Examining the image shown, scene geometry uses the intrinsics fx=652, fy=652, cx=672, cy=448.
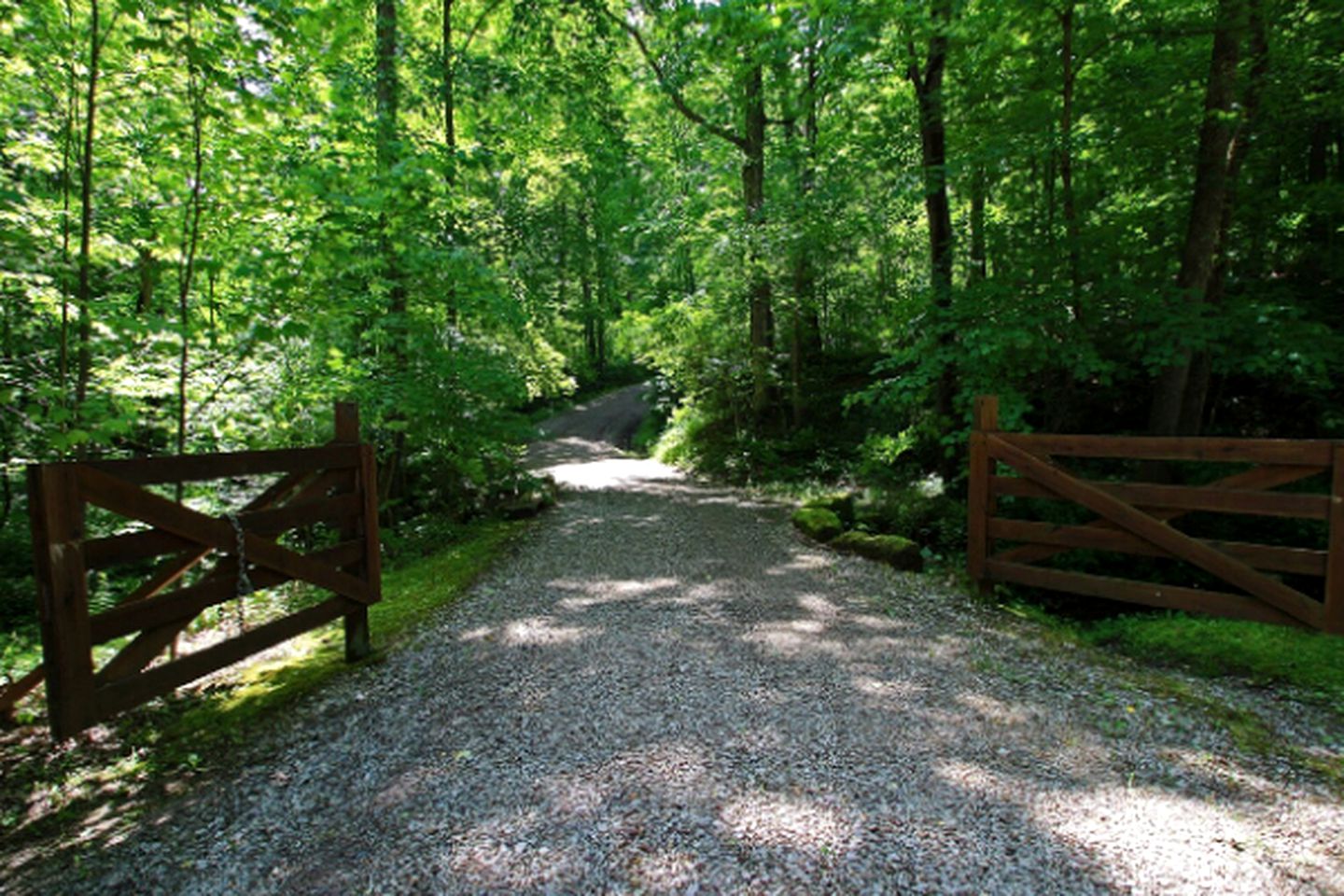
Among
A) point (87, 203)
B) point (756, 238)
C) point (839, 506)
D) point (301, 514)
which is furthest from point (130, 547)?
point (756, 238)

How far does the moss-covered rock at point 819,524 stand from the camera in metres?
7.92

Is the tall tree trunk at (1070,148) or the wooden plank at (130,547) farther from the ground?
the tall tree trunk at (1070,148)

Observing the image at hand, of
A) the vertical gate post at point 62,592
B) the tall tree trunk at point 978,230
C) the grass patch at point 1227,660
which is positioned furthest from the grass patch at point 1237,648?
the vertical gate post at point 62,592

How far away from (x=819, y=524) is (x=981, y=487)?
8.17ft

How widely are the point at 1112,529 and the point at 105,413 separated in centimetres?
723

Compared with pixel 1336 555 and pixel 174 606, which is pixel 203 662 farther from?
pixel 1336 555

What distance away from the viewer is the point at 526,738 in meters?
3.36

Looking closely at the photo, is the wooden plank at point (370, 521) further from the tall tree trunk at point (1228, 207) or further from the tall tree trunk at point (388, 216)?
the tall tree trunk at point (1228, 207)

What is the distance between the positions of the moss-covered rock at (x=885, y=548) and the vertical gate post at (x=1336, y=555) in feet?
9.99

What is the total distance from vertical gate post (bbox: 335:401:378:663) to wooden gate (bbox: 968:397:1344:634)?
16.4 ft

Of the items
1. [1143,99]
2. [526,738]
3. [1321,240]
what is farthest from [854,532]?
[1321,240]

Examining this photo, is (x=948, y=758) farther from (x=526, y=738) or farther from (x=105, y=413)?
(x=105, y=413)

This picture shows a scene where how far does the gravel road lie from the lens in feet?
7.79

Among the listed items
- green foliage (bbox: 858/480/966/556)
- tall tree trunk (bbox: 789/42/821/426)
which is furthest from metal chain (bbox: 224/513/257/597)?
tall tree trunk (bbox: 789/42/821/426)
